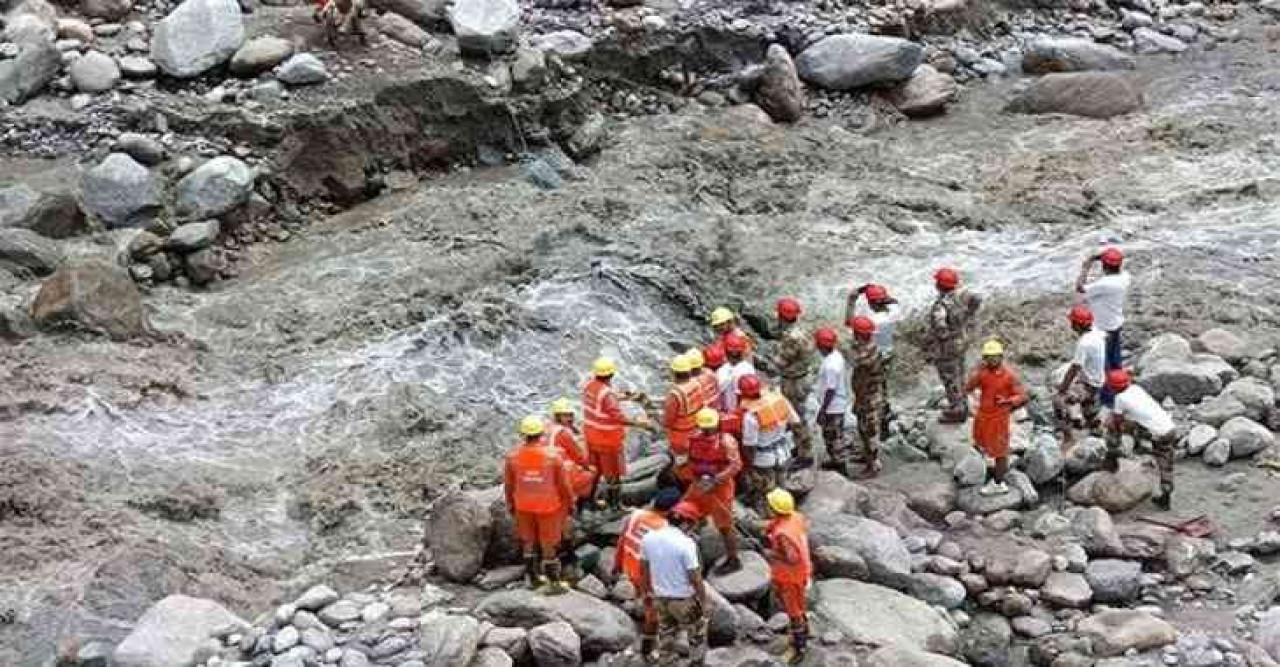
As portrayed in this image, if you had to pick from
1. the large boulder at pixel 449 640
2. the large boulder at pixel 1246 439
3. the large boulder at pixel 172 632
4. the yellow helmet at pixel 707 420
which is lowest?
the large boulder at pixel 1246 439

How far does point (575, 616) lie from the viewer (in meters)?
10.4

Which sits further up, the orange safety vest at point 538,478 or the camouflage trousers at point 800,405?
the orange safety vest at point 538,478

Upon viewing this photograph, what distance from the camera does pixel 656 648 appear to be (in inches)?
400

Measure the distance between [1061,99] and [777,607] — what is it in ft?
40.9

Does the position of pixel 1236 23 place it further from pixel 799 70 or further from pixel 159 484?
pixel 159 484

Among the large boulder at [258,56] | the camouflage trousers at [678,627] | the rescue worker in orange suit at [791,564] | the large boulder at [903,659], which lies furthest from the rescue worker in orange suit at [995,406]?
the large boulder at [258,56]

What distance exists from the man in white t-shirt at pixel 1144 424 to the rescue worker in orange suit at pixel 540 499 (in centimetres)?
466

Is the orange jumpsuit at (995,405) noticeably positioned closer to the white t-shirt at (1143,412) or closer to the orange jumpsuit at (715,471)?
the white t-shirt at (1143,412)

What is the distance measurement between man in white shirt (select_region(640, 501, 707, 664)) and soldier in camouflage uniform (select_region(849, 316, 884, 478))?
3322mm

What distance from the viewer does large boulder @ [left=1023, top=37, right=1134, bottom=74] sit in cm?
2250

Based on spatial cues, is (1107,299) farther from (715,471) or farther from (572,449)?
(572,449)

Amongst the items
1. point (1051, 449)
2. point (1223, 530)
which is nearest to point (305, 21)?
point (1051, 449)

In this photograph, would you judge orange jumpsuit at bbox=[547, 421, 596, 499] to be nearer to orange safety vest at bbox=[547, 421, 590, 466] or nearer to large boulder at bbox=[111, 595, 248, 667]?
orange safety vest at bbox=[547, 421, 590, 466]

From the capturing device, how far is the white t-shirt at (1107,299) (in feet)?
44.5
